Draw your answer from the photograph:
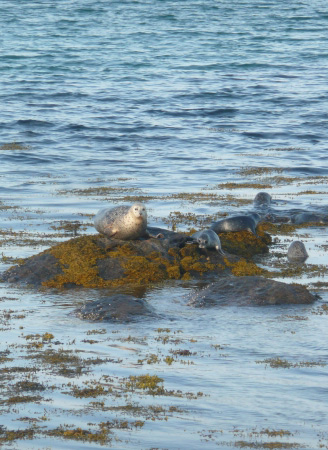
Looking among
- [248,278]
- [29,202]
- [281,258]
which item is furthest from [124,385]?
[29,202]

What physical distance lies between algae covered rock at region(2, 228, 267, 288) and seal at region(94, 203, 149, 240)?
0.38 feet

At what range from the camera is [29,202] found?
1691 centimetres

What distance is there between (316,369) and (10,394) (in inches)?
106

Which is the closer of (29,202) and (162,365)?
(162,365)

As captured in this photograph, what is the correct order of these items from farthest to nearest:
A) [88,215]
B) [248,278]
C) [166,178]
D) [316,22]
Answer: [316,22], [166,178], [88,215], [248,278]

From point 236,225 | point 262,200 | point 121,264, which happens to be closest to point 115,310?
point 121,264

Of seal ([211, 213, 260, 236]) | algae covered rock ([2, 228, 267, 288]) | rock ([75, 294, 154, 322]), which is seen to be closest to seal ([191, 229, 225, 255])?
algae covered rock ([2, 228, 267, 288])

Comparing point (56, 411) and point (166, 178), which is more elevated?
point (56, 411)

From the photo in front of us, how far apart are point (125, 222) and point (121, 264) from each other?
0.66m

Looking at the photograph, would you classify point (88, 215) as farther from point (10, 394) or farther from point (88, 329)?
point (10, 394)

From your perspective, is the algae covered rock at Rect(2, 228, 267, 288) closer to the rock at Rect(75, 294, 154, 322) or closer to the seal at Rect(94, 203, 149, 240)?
the seal at Rect(94, 203, 149, 240)

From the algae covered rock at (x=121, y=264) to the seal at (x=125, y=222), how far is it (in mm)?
115

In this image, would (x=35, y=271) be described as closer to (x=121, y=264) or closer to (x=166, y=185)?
(x=121, y=264)

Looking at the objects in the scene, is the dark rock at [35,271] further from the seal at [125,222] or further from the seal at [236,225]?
the seal at [236,225]
